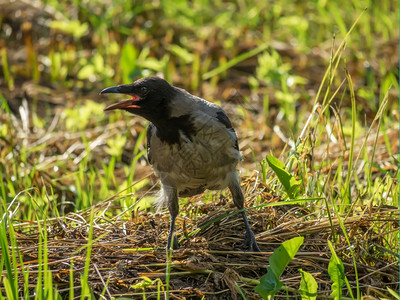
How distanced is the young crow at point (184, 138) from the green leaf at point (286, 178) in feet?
0.99

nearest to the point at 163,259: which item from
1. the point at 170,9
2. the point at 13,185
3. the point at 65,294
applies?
the point at 65,294

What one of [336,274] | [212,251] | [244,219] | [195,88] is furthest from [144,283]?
[195,88]

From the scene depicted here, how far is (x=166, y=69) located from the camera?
7.39m

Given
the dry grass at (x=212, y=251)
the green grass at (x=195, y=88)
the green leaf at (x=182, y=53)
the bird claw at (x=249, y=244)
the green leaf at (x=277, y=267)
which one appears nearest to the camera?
the green leaf at (x=277, y=267)

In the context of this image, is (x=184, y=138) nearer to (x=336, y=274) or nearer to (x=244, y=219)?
(x=244, y=219)

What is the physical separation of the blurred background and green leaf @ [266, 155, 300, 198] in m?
1.69

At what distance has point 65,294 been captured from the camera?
11.1 feet

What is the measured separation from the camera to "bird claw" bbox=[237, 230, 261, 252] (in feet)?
12.7

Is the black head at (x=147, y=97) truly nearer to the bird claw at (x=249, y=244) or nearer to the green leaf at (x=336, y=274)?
the bird claw at (x=249, y=244)

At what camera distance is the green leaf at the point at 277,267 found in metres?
3.22

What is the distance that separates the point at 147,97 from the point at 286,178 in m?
0.92

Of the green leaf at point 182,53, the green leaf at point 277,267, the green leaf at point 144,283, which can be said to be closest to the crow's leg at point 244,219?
the green leaf at point 277,267

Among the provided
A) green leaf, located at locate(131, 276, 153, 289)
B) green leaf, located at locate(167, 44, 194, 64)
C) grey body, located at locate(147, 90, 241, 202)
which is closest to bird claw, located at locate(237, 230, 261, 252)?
grey body, located at locate(147, 90, 241, 202)

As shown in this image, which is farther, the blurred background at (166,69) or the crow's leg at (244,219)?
the blurred background at (166,69)
